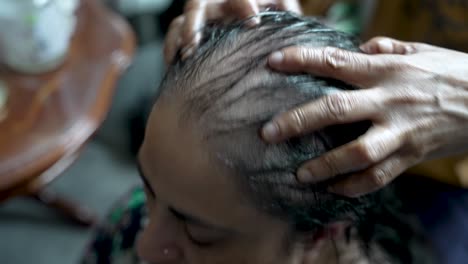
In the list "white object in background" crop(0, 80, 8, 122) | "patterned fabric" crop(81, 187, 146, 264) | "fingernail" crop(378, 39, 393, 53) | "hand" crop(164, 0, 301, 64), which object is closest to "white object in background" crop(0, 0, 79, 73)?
"white object in background" crop(0, 80, 8, 122)

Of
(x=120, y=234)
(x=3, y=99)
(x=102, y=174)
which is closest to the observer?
(x=120, y=234)

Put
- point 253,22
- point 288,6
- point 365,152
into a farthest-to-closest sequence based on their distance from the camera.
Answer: point 288,6 < point 253,22 < point 365,152

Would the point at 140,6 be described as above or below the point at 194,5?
below

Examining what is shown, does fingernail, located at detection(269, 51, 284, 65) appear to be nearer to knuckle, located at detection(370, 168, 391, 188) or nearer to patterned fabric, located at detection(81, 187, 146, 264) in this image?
knuckle, located at detection(370, 168, 391, 188)

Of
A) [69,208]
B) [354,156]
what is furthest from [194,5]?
[69,208]

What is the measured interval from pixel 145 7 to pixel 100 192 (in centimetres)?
65

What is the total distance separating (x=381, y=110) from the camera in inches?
22.3

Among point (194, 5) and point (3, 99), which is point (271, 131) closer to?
point (194, 5)

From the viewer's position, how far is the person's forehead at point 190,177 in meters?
0.61

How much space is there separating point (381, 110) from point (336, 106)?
5cm

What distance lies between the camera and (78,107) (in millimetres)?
1137

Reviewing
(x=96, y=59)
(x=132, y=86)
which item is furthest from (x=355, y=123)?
(x=132, y=86)

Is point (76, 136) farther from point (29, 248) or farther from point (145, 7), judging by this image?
point (145, 7)

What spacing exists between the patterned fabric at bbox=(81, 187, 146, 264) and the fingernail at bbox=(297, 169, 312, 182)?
1.32 feet
